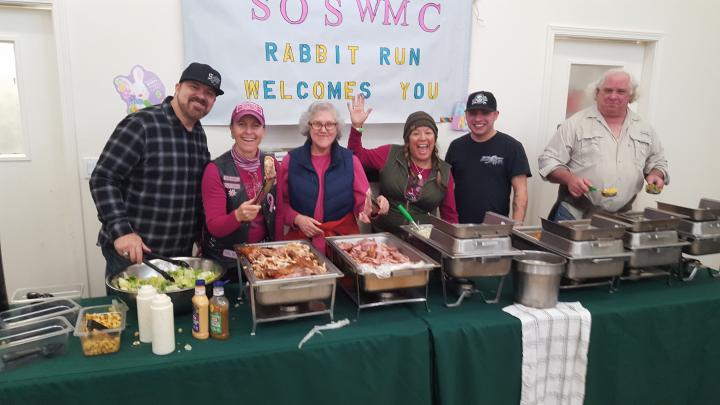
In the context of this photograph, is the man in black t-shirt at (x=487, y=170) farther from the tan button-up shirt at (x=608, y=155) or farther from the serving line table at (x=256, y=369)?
the serving line table at (x=256, y=369)

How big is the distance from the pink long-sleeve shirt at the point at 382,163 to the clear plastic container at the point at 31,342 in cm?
180

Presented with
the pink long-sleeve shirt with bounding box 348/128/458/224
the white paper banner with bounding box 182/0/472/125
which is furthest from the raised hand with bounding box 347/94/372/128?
the white paper banner with bounding box 182/0/472/125

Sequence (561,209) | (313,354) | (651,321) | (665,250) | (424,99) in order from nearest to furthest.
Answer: (313,354), (651,321), (665,250), (561,209), (424,99)

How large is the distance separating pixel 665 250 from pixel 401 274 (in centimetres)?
132

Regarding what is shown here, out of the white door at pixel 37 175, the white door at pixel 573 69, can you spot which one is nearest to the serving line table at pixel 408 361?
the white door at pixel 37 175

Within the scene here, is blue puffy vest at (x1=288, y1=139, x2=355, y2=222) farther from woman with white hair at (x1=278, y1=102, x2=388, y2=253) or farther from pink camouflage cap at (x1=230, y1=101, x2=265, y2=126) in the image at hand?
pink camouflage cap at (x1=230, y1=101, x2=265, y2=126)

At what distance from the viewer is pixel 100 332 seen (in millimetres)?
1414

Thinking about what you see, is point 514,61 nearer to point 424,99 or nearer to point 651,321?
point 424,99

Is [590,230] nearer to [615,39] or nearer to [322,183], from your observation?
[322,183]

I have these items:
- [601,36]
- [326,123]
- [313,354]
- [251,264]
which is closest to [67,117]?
[326,123]

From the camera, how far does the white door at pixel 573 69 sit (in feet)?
11.9

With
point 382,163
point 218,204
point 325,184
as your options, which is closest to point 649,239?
point 382,163

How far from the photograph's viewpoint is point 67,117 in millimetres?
2658

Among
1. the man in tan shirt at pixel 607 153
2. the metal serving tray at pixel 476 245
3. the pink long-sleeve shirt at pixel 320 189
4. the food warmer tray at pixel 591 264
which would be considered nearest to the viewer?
the metal serving tray at pixel 476 245
